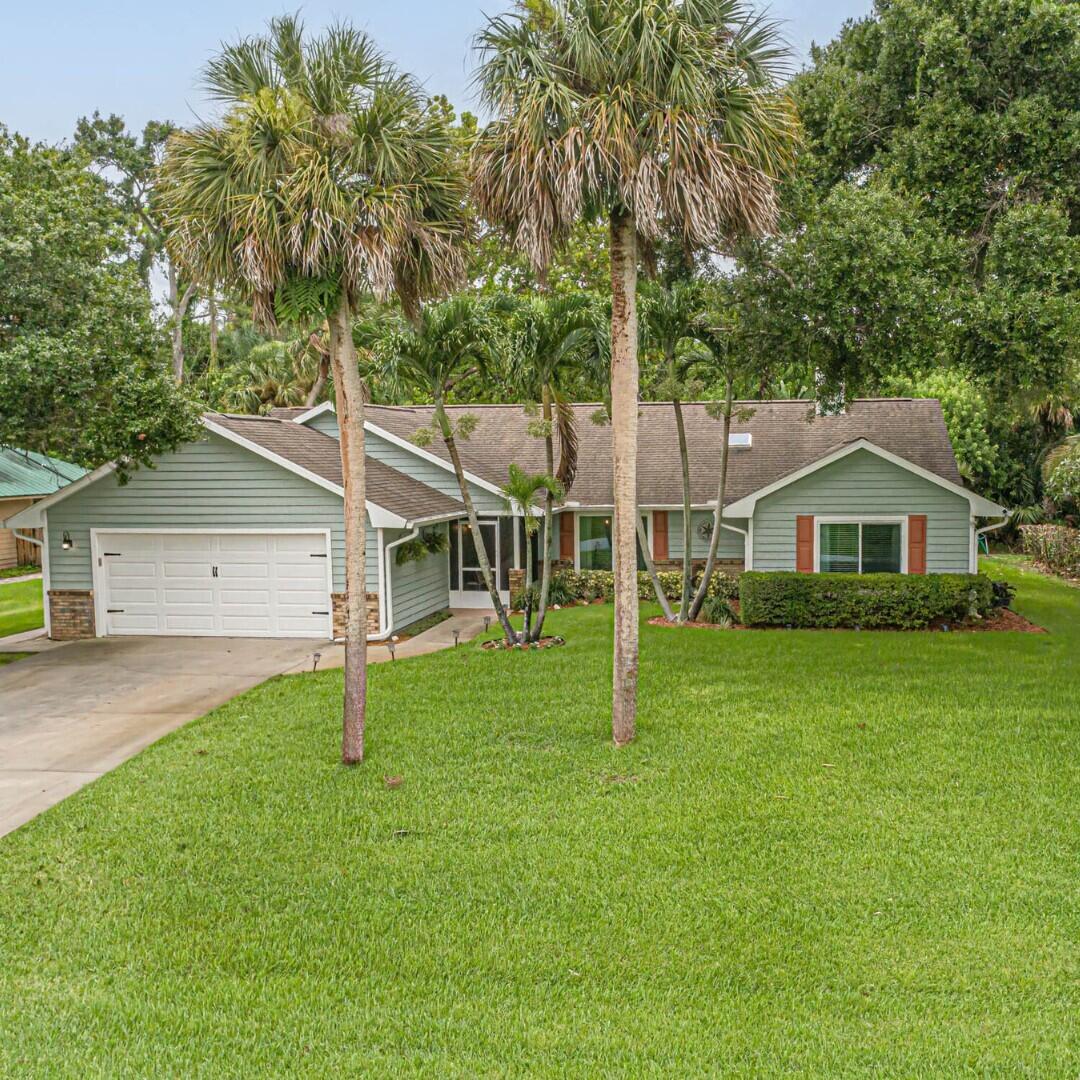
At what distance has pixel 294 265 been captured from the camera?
8.68 m

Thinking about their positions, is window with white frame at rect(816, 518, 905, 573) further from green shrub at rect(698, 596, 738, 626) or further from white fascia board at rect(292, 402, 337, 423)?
white fascia board at rect(292, 402, 337, 423)

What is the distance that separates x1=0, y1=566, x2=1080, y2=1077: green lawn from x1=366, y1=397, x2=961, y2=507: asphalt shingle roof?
32.0ft

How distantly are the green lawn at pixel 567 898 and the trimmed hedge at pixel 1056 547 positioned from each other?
593 inches

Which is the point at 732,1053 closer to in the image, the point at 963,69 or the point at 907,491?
the point at 963,69

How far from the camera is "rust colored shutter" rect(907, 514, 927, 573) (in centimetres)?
1778

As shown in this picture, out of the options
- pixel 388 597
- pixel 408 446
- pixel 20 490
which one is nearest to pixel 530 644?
pixel 388 597

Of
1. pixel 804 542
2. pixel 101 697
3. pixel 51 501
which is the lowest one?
pixel 101 697

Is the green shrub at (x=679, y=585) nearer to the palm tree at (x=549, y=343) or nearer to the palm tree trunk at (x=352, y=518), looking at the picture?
the palm tree at (x=549, y=343)

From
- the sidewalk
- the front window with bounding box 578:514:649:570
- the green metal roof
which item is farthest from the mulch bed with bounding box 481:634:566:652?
the green metal roof

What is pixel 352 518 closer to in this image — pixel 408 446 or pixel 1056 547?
pixel 408 446

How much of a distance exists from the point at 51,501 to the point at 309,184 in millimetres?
11148

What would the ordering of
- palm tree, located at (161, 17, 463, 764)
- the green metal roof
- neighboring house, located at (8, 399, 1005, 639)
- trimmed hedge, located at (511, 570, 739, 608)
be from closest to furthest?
palm tree, located at (161, 17, 463, 764) < neighboring house, located at (8, 399, 1005, 639) < trimmed hedge, located at (511, 570, 739, 608) < the green metal roof

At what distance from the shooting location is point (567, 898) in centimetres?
636

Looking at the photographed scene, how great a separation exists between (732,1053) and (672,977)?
0.74m
